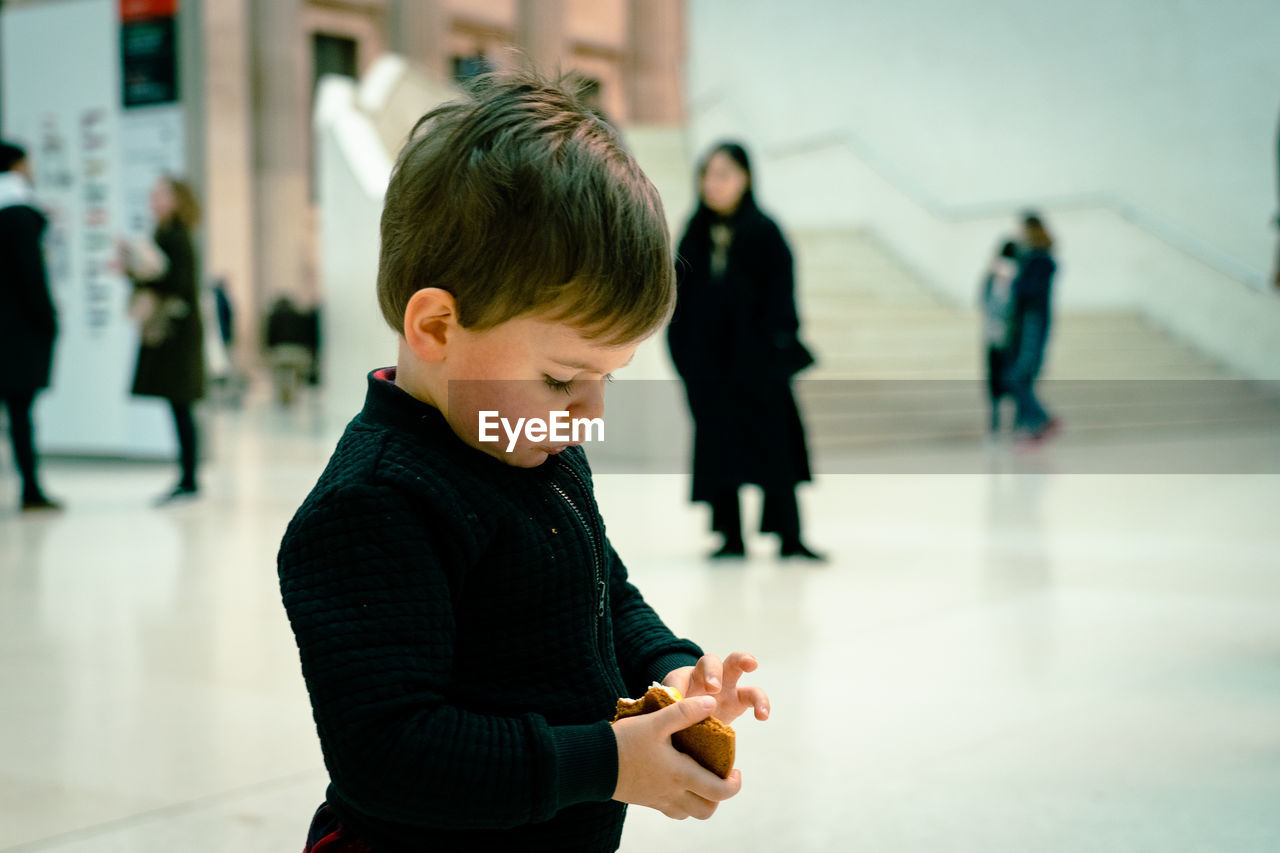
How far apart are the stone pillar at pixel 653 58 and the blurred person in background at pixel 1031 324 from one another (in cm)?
1917

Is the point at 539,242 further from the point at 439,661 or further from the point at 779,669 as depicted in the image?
the point at 779,669

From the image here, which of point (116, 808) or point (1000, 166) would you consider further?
point (1000, 166)

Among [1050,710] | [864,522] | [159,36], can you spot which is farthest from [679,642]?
[159,36]

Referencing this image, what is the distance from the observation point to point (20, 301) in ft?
21.7

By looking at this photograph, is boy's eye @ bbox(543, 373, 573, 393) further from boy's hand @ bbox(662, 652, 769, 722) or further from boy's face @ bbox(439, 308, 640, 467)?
boy's hand @ bbox(662, 652, 769, 722)

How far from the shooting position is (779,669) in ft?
11.2

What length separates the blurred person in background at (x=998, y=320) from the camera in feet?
36.2

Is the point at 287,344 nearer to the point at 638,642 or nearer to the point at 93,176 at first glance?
the point at 93,176

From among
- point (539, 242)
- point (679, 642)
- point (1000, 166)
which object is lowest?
point (679, 642)

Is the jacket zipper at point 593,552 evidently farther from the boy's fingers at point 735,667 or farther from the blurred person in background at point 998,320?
the blurred person in background at point 998,320

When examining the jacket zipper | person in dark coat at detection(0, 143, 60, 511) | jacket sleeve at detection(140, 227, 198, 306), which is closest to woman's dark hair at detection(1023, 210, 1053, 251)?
jacket sleeve at detection(140, 227, 198, 306)

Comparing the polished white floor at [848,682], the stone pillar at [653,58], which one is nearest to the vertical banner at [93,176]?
the polished white floor at [848,682]

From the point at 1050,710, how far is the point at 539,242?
2384 millimetres

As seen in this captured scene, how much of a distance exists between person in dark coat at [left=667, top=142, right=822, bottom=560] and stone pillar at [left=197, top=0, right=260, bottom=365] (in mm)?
16298
